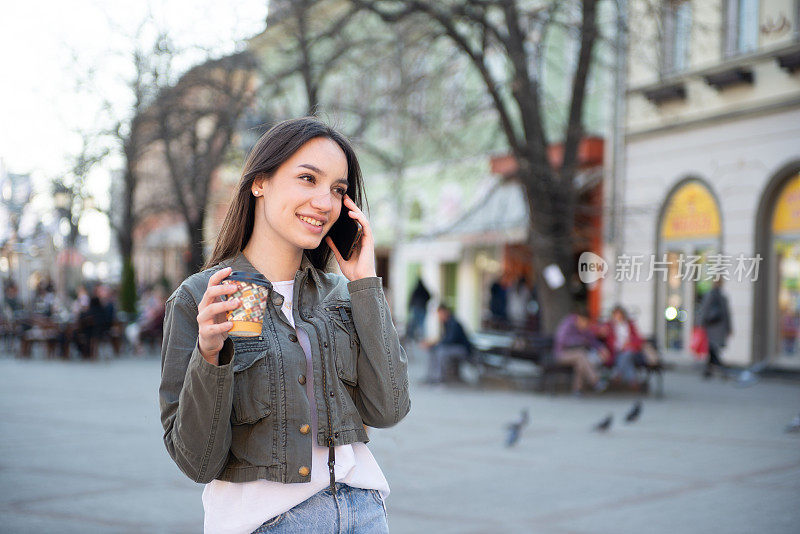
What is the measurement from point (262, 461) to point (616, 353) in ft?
41.1

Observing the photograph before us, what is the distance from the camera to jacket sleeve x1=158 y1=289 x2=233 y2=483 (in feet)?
6.63

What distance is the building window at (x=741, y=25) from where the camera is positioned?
55.9 ft

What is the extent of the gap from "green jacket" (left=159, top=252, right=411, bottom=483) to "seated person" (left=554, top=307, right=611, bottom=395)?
11647 millimetres

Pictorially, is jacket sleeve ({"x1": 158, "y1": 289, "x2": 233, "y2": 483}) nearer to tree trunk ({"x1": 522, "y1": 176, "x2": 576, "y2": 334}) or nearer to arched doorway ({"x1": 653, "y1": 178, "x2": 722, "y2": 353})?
tree trunk ({"x1": 522, "y1": 176, "x2": 576, "y2": 334})

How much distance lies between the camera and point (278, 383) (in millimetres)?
2189

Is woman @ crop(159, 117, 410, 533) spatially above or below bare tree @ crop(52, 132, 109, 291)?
below

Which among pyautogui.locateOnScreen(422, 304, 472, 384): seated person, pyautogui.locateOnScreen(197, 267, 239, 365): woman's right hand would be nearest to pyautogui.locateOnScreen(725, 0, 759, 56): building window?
pyautogui.locateOnScreen(422, 304, 472, 384): seated person

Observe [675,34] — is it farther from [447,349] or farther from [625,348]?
[447,349]

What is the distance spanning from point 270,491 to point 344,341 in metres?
0.42

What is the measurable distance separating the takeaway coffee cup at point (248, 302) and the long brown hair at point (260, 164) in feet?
0.98

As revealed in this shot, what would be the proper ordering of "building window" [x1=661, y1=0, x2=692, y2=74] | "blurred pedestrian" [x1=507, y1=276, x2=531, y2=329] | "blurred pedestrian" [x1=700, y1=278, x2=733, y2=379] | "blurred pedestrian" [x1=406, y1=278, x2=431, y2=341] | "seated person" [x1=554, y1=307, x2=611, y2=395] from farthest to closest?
"blurred pedestrian" [x1=406, y1=278, x2=431, y2=341], "blurred pedestrian" [x1=507, y1=276, x2=531, y2=329], "blurred pedestrian" [x1=700, y1=278, x2=733, y2=379], "seated person" [x1=554, y1=307, x2=611, y2=395], "building window" [x1=661, y1=0, x2=692, y2=74]

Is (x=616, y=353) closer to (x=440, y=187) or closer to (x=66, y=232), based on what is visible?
(x=440, y=187)

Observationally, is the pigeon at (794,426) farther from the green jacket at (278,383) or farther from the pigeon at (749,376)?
the green jacket at (278,383)

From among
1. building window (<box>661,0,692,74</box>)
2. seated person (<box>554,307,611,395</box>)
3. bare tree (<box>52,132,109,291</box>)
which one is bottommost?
seated person (<box>554,307,611,395</box>)
